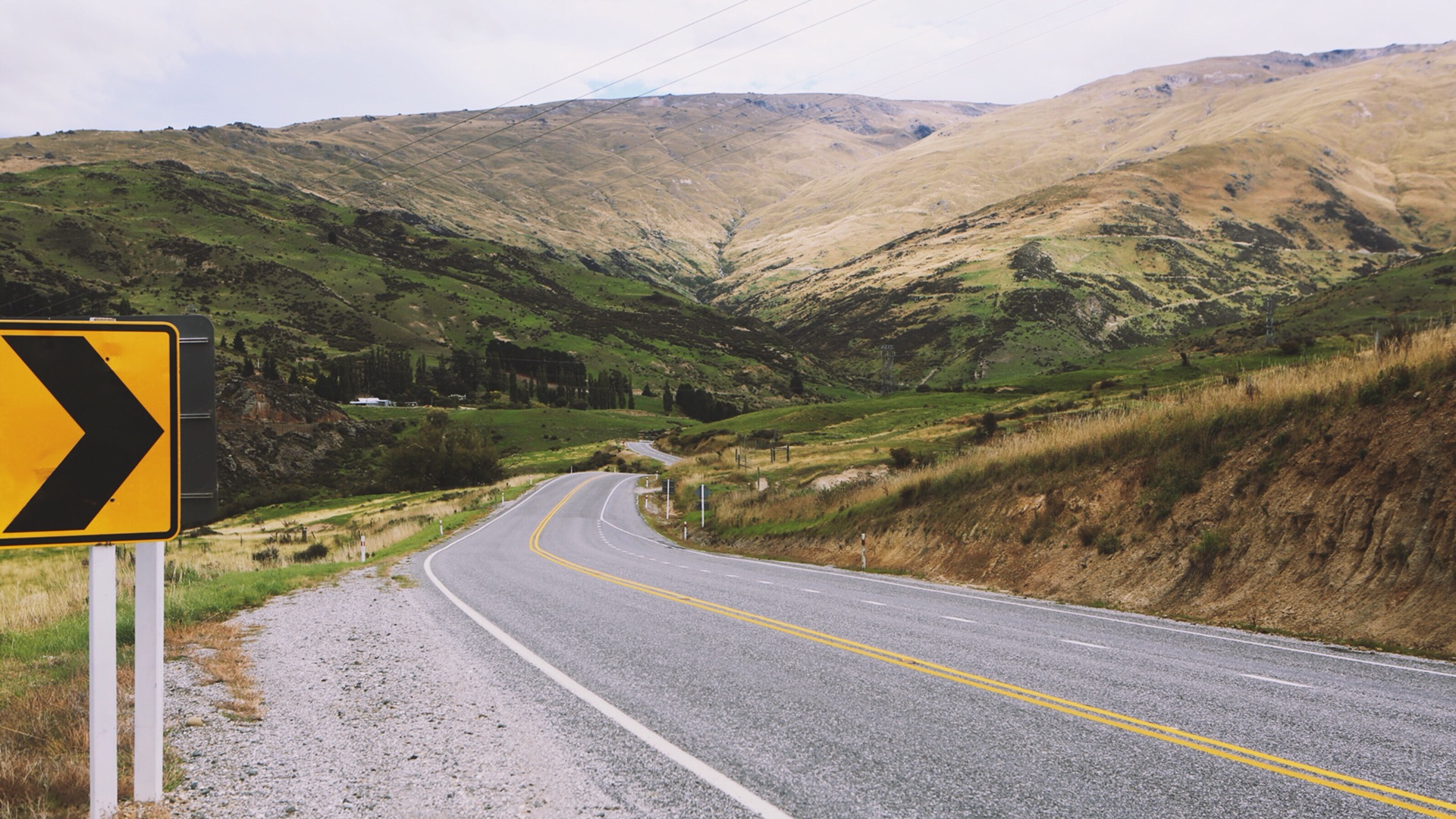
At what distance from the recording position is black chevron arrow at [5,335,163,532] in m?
3.70

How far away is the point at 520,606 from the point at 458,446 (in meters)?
91.7

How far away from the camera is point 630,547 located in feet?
101

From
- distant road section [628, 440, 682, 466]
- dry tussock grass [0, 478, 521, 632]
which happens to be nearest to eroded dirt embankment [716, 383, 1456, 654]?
dry tussock grass [0, 478, 521, 632]

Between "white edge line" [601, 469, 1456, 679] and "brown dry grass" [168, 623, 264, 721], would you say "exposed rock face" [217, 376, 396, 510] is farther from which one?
"brown dry grass" [168, 623, 264, 721]

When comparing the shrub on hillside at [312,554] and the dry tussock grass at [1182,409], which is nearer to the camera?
Answer: the dry tussock grass at [1182,409]

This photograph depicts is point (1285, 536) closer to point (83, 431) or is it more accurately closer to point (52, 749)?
point (83, 431)

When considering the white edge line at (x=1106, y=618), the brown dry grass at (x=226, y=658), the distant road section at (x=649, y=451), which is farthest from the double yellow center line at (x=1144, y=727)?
the distant road section at (x=649, y=451)

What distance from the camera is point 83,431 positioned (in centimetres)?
381

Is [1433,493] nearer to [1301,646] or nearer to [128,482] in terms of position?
[1301,646]

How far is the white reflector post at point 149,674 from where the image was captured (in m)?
4.04

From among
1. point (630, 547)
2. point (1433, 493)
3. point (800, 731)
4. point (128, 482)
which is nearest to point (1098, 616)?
point (1433, 493)

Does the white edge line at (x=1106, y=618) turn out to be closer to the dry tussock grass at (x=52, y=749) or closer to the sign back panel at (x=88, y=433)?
the sign back panel at (x=88, y=433)

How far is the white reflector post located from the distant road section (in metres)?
91.5

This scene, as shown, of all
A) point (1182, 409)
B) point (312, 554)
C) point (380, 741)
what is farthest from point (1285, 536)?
point (312, 554)
